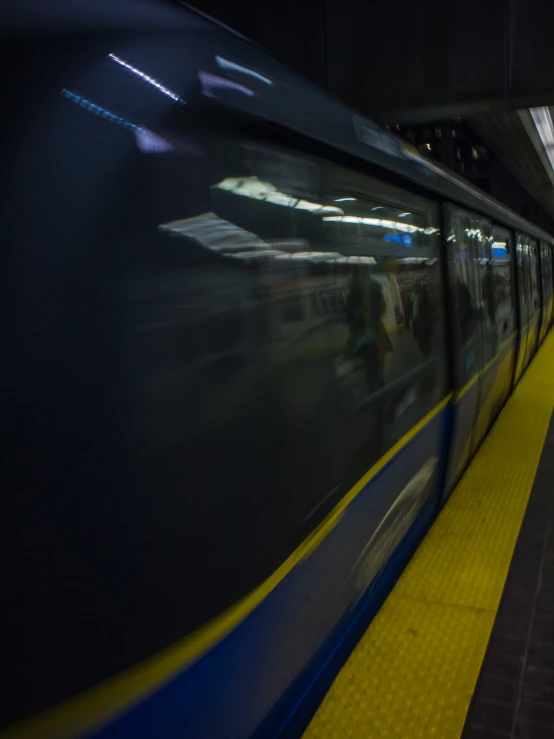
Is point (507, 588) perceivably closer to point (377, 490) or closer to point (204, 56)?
point (377, 490)

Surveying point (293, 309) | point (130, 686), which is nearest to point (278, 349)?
point (293, 309)

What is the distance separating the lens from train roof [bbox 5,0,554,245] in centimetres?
111

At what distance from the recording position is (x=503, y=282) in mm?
5645

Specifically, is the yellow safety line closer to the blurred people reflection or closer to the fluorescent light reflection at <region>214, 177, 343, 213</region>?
the blurred people reflection

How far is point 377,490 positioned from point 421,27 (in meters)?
4.78

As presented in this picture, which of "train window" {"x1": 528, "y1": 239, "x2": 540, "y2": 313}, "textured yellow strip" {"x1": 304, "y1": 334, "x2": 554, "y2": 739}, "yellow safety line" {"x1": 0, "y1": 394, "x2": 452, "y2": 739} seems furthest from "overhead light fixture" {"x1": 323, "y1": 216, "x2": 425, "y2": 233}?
"train window" {"x1": 528, "y1": 239, "x2": 540, "y2": 313}

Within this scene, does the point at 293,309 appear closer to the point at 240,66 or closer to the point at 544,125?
the point at 240,66

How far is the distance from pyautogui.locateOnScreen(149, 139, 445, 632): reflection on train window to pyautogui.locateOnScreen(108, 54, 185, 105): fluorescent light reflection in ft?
0.56

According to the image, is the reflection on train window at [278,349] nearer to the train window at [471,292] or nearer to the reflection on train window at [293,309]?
the reflection on train window at [293,309]

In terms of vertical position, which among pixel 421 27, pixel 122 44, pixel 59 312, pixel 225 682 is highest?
pixel 421 27

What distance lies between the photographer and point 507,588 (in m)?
2.85

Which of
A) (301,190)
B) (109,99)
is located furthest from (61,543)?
(301,190)

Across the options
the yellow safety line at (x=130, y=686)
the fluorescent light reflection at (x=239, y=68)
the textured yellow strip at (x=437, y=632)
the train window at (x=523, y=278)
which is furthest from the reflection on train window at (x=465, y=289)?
the train window at (x=523, y=278)

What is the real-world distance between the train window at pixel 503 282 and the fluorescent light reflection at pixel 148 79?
167 inches
